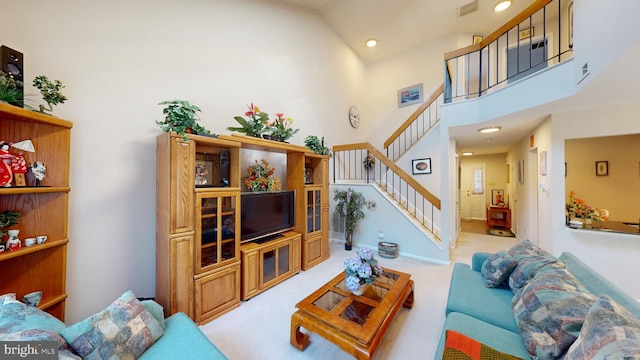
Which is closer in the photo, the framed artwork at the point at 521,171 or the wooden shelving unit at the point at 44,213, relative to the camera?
the wooden shelving unit at the point at 44,213

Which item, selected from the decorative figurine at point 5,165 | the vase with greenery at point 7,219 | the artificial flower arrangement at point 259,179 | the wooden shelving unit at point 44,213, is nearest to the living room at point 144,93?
the wooden shelving unit at point 44,213

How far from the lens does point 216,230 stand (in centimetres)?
235

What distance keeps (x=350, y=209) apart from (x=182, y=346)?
3.34 meters

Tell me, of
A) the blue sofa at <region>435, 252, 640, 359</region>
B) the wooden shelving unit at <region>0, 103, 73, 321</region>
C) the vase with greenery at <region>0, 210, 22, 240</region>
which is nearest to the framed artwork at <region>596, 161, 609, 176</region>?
the blue sofa at <region>435, 252, 640, 359</region>

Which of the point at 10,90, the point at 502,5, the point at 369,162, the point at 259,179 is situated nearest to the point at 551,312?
the point at 259,179

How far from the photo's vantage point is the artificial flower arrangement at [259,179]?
10.1 feet

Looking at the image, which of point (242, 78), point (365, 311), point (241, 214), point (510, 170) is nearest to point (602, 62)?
point (365, 311)

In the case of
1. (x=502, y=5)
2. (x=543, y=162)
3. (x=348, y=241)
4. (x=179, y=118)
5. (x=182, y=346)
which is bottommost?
(x=348, y=241)

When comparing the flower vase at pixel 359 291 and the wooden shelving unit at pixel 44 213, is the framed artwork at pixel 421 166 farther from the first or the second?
the wooden shelving unit at pixel 44 213

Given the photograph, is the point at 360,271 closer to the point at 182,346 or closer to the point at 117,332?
the point at 182,346

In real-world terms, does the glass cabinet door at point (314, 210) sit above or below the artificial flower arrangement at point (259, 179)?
below

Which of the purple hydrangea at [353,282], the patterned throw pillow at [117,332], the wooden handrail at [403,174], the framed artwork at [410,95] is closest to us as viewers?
the patterned throw pillow at [117,332]

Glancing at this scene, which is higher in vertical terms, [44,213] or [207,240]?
[44,213]

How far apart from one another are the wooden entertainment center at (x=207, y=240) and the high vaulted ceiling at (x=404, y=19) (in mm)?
3499
